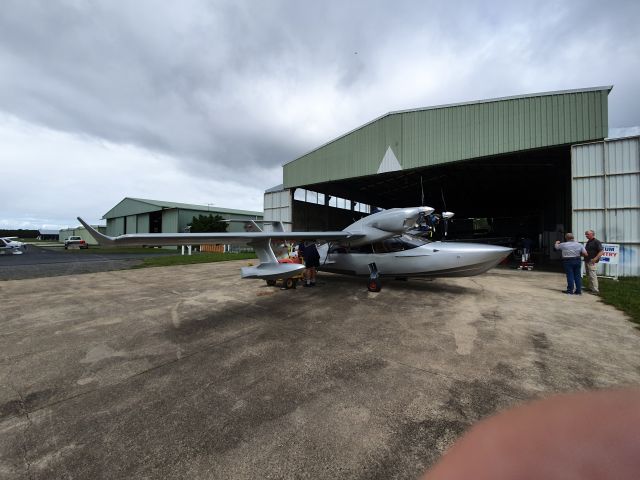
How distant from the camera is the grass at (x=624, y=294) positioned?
217 inches

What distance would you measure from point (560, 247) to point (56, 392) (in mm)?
10584

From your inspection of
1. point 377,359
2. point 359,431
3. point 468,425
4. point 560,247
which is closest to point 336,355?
point 377,359

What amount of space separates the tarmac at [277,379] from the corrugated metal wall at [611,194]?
6.10m

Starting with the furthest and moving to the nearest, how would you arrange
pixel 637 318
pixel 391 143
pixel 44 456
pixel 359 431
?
1. pixel 391 143
2. pixel 637 318
3. pixel 359 431
4. pixel 44 456

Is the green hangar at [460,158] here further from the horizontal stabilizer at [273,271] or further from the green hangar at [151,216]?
the green hangar at [151,216]

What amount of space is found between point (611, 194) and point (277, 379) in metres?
13.8

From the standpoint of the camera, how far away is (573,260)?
7117 mm

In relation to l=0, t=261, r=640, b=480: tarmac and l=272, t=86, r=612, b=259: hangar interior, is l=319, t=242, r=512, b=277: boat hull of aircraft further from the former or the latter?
l=272, t=86, r=612, b=259: hangar interior

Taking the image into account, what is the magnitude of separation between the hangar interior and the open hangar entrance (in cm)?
9

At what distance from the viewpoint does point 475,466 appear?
63.5 inches

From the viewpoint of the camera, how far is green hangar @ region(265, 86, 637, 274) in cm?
1030

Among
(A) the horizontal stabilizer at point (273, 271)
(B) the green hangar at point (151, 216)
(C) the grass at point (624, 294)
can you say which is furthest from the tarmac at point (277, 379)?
(B) the green hangar at point (151, 216)

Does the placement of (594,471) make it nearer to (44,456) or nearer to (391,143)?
(44,456)

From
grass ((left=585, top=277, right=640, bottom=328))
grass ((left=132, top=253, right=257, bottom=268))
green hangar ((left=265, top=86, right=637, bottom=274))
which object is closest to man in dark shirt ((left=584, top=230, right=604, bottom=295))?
grass ((left=585, top=277, right=640, bottom=328))
